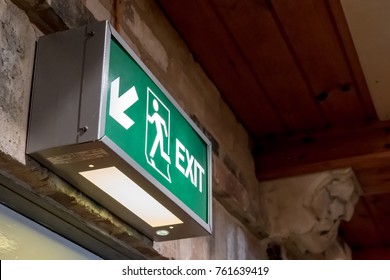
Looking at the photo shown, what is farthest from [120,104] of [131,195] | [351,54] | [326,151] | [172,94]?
[326,151]

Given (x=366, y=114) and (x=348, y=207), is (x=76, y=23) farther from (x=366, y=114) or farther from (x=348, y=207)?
(x=348, y=207)

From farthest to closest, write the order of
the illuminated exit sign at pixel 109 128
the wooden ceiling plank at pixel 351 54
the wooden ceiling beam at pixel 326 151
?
the wooden ceiling beam at pixel 326 151, the wooden ceiling plank at pixel 351 54, the illuminated exit sign at pixel 109 128

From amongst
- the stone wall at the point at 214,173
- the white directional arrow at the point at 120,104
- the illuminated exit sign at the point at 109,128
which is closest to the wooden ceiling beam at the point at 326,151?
the stone wall at the point at 214,173

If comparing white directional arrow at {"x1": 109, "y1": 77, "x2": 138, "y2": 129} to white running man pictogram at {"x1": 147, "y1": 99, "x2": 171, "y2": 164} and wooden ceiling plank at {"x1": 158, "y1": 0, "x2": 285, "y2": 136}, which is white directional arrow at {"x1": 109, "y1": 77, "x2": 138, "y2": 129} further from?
wooden ceiling plank at {"x1": 158, "y1": 0, "x2": 285, "y2": 136}

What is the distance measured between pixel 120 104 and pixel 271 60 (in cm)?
96

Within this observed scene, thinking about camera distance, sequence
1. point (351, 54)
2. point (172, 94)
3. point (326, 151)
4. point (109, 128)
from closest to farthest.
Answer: point (109, 128) < point (172, 94) < point (351, 54) < point (326, 151)

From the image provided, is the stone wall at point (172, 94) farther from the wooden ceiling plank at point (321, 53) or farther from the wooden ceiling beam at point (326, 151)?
the wooden ceiling plank at point (321, 53)

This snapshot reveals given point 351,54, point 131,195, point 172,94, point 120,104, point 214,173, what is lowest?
point 131,195

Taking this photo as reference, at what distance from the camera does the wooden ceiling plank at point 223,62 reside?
1.92m

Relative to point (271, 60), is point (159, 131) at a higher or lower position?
lower

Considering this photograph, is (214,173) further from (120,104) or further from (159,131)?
(120,104)

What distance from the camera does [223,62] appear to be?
213 cm

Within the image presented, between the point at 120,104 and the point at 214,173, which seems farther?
the point at 214,173
